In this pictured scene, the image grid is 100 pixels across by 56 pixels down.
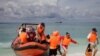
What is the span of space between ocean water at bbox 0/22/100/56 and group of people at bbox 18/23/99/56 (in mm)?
126

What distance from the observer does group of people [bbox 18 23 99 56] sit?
5504 millimetres

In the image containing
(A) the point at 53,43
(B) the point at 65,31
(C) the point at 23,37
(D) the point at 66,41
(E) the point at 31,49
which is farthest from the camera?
(B) the point at 65,31

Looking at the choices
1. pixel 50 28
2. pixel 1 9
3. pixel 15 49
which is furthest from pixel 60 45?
pixel 1 9

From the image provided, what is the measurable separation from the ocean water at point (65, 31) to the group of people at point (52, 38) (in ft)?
0.41

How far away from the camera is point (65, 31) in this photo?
6031mm

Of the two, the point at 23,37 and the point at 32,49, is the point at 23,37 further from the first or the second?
the point at 32,49

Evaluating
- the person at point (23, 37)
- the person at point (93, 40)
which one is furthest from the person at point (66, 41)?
the person at point (23, 37)

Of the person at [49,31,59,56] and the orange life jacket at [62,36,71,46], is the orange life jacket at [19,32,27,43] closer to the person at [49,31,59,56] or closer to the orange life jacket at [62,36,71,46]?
the person at [49,31,59,56]

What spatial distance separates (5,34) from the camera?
652cm

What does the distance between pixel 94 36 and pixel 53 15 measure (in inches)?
31.4

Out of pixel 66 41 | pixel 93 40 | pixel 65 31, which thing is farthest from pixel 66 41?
pixel 93 40

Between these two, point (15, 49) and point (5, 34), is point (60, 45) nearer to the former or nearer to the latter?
point (15, 49)

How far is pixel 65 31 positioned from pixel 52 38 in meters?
0.43

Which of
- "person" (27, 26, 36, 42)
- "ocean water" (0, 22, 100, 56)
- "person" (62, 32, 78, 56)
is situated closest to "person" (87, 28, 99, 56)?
"ocean water" (0, 22, 100, 56)
